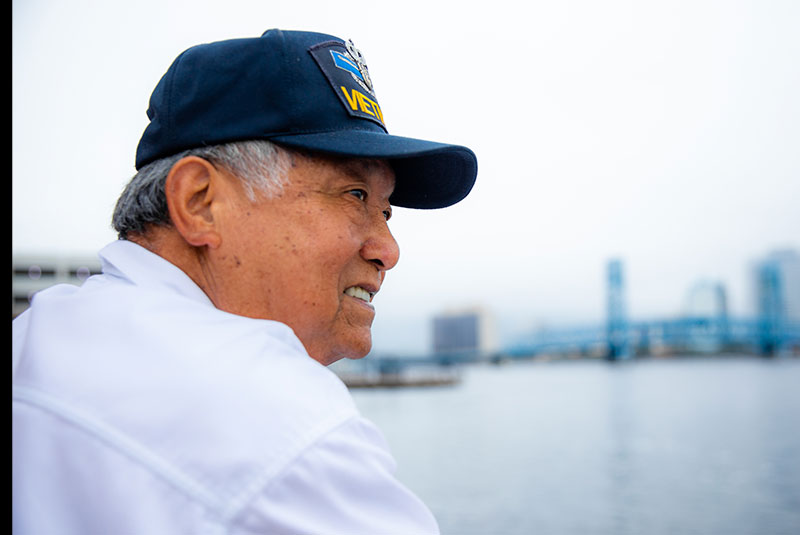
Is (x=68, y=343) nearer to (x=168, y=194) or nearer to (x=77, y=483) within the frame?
(x=77, y=483)

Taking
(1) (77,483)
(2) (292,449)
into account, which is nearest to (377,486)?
(2) (292,449)

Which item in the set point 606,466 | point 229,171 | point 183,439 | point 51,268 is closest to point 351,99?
point 229,171

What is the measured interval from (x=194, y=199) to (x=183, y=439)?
11.5 inches

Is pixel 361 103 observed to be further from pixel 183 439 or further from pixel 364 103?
pixel 183 439

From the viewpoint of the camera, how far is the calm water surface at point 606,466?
27.1ft

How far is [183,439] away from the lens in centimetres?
38

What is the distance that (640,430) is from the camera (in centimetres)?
1594

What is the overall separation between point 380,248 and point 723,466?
12.6 metres

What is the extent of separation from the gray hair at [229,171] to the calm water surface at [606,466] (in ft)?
24.9

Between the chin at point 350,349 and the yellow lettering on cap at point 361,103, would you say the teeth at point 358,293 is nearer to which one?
the chin at point 350,349

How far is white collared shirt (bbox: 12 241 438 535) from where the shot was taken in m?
0.37

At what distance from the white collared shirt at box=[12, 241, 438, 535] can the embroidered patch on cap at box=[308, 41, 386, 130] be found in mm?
284

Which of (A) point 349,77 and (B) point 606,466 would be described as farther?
(B) point 606,466

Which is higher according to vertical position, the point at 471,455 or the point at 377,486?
the point at 377,486
